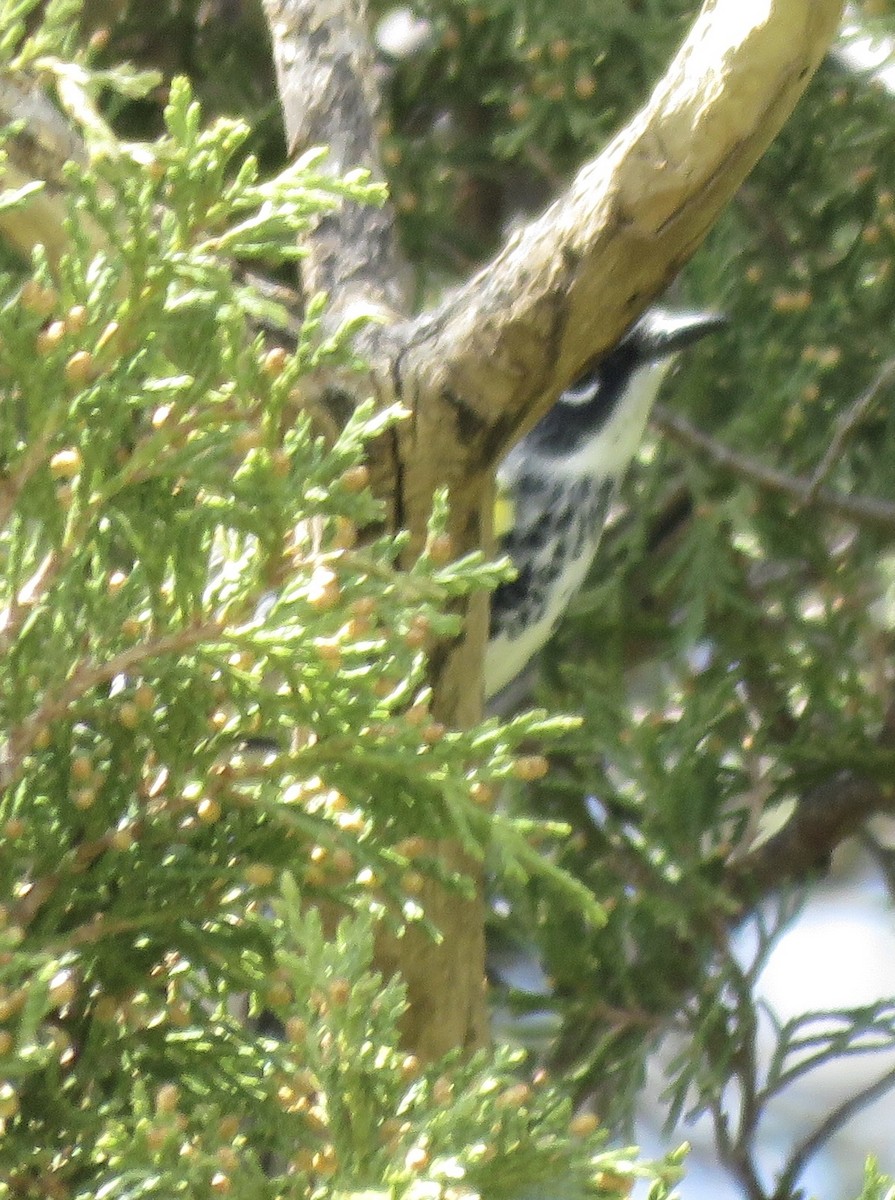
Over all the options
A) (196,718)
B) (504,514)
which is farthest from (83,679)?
(504,514)

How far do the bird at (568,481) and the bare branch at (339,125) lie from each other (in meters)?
0.46

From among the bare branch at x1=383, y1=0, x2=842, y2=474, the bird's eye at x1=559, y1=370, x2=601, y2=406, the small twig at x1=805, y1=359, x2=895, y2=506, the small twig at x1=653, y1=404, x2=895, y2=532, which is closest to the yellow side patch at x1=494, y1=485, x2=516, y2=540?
the bird's eye at x1=559, y1=370, x2=601, y2=406

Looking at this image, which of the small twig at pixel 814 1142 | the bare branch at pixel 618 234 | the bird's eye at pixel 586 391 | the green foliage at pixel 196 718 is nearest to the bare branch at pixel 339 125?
the bare branch at pixel 618 234

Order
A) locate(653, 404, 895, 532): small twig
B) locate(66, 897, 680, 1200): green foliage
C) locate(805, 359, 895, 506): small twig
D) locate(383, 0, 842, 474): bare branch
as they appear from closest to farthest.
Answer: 1. locate(66, 897, 680, 1200): green foliage
2. locate(383, 0, 842, 474): bare branch
3. locate(805, 359, 895, 506): small twig
4. locate(653, 404, 895, 532): small twig

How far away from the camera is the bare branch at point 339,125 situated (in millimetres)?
1411

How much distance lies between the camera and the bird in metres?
1.87

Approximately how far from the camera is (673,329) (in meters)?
1.91

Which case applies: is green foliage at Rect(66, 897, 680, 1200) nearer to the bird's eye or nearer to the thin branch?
the thin branch

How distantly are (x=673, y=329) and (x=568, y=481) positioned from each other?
0.72ft

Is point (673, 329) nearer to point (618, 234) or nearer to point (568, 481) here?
point (568, 481)

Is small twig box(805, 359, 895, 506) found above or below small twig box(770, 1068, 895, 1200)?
above

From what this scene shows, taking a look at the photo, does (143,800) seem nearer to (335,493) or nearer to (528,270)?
(335,493)

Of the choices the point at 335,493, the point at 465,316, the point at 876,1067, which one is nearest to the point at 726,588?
the point at 465,316

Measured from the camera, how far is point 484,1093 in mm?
Answer: 902
